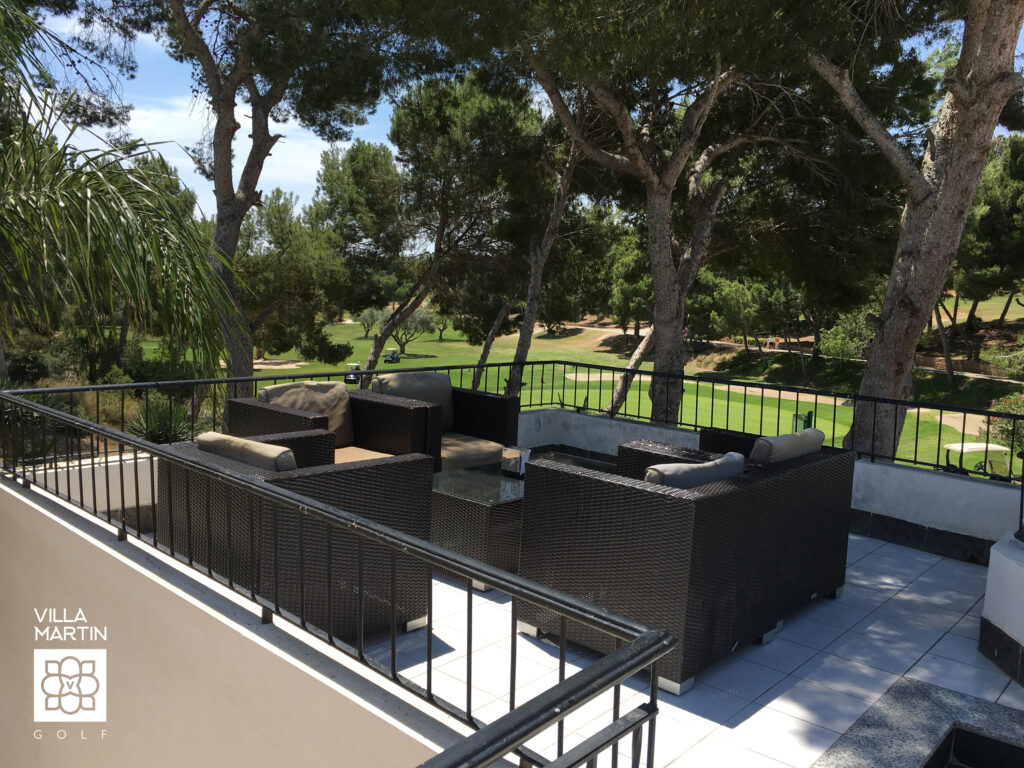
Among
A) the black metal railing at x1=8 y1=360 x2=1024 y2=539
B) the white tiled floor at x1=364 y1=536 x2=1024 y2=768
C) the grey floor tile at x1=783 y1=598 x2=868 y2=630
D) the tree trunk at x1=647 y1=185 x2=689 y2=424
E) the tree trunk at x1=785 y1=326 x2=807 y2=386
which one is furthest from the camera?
the tree trunk at x1=785 y1=326 x2=807 y2=386

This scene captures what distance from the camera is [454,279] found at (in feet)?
53.3

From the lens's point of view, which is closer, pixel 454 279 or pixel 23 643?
pixel 23 643

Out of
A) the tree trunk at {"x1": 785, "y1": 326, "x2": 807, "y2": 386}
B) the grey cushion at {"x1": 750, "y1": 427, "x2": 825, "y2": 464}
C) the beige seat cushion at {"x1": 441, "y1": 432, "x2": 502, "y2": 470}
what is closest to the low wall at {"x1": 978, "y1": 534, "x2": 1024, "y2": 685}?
the grey cushion at {"x1": 750, "y1": 427, "x2": 825, "y2": 464}

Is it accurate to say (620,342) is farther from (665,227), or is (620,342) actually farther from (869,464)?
(869,464)

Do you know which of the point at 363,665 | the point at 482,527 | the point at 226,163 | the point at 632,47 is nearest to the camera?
the point at 363,665

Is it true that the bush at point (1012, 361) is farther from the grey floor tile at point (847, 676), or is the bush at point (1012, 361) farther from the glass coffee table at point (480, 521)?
the glass coffee table at point (480, 521)

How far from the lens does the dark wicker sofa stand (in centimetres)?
338

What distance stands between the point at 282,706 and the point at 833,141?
8.86 metres

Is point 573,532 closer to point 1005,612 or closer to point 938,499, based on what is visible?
point 1005,612

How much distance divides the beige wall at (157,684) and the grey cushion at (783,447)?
2.40m

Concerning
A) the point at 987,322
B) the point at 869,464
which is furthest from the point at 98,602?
the point at 987,322

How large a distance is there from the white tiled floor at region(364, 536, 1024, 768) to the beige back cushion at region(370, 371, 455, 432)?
2234 mm

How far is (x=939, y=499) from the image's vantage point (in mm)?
5477

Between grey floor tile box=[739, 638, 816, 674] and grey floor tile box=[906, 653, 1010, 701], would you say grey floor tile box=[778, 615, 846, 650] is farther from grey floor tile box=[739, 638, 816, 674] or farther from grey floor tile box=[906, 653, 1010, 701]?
grey floor tile box=[906, 653, 1010, 701]
